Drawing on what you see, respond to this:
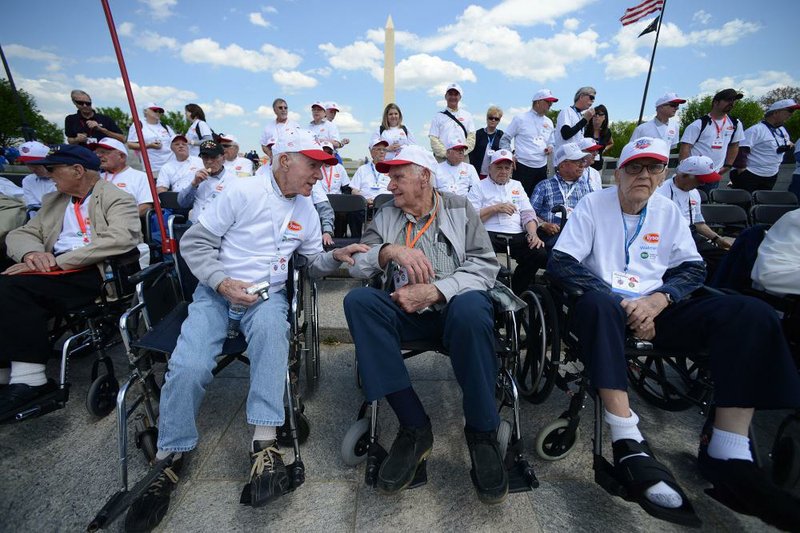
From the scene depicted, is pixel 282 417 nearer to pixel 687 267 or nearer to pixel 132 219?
pixel 132 219

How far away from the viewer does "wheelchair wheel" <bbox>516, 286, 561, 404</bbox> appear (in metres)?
2.14

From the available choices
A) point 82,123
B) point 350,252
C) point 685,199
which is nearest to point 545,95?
point 685,199

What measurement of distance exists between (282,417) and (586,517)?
4.87 feet

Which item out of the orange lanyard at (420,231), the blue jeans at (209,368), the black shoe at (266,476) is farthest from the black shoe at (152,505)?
the orange lanyard at (420,231)

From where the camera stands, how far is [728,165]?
18.9ft

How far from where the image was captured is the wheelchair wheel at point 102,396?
Result: 2.33 meters

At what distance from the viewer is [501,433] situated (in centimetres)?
180

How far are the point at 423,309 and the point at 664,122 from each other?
5206 millimetres

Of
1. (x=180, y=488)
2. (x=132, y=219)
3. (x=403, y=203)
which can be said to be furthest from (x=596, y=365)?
(x=132, y=219)

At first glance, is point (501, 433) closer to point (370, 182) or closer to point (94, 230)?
point (94, 230)

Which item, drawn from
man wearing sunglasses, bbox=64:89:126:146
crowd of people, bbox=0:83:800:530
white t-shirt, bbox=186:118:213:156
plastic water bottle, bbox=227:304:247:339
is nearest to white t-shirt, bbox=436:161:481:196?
crowd of people, bbox=0:83:800:530

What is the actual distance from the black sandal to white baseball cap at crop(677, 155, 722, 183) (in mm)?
2763

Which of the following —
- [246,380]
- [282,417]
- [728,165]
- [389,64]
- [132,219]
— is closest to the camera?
[282,417]

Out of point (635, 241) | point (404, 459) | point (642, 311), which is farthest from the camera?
point (635, 241)
